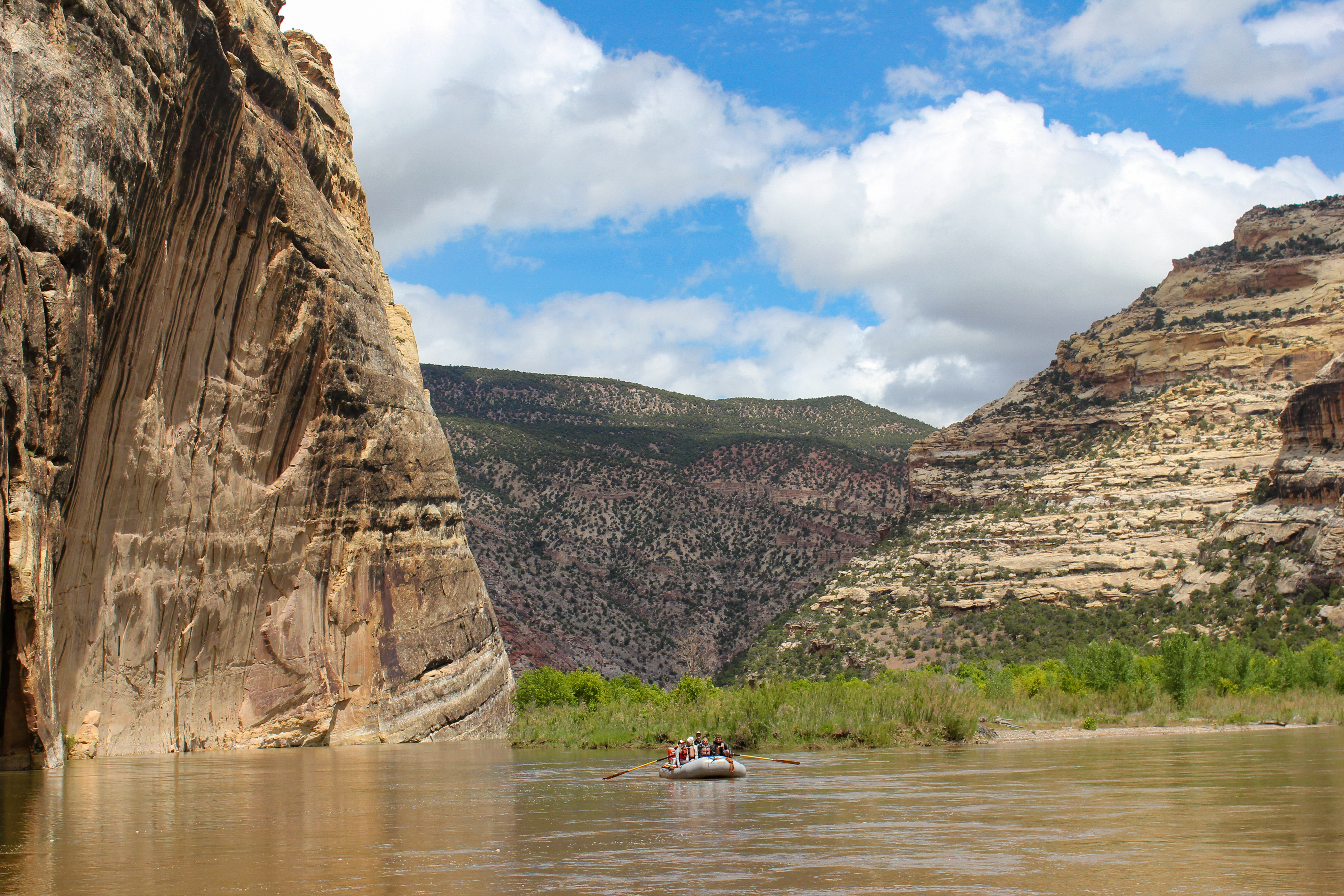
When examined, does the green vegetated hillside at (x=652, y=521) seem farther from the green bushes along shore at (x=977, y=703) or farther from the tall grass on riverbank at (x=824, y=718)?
the tall grass on riverbank at (x=824, y=718)

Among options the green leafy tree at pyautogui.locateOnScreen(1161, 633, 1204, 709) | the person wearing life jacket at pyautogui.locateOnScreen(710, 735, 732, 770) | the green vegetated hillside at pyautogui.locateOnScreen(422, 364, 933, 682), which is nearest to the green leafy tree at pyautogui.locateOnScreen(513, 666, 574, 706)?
the green vegetated hillside at pyautogui.locateOnScreen(422, 364, 933, 682)

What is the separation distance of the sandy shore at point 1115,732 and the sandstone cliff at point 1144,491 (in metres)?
16.3

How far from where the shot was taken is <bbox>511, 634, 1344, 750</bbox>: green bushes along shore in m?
33.8

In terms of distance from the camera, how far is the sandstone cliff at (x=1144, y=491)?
6012 centimetres

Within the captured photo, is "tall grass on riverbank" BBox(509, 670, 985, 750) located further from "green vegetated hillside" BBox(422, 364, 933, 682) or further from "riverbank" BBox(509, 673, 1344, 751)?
"green vegetated hillside" BBox(422, 364, 933, 682)

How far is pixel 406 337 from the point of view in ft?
197

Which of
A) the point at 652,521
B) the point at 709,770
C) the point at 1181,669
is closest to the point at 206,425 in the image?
the point at 709,770

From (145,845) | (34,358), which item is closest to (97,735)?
(34,358)

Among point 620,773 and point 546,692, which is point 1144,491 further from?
point 620,773

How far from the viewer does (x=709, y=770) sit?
24.1m

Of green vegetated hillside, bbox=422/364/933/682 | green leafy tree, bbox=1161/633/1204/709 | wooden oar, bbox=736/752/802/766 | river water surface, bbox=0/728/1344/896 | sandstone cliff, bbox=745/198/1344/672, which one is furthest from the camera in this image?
green vegetated hillside, bbox=422/364/933/682

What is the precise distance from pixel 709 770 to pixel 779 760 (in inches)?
127

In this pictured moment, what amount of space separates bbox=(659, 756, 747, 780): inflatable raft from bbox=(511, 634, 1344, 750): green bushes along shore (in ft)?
31.1

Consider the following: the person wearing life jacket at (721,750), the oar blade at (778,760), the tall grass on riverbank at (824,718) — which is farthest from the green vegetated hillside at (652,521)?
the person wearing life jacket at (721,750)
